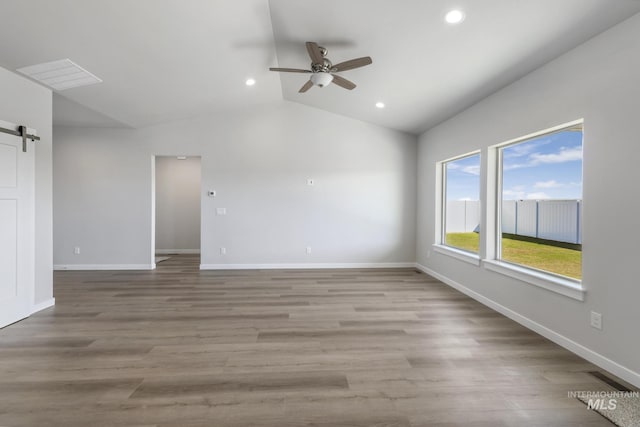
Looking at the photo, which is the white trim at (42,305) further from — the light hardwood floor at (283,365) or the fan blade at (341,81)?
the fan blade at (341,81)

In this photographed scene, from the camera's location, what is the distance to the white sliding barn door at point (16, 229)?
9.92 ft

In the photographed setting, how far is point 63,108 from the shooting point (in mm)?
4652

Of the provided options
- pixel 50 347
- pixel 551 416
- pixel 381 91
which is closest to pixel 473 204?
pixel 381 91

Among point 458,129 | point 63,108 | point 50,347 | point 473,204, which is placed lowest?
point 50,347

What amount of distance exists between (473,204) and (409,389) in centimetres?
317

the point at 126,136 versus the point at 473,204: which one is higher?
the point at 126,136

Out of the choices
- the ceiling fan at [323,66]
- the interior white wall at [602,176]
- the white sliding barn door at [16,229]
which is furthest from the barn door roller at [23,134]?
the interior white wall at [602,176]

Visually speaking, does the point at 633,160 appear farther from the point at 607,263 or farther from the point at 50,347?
the point at 50,347

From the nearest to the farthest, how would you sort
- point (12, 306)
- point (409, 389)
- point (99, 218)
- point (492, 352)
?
point (409, 389) < point (492, 352) < point (12, 306) < point (99, 218)

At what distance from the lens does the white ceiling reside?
241cm

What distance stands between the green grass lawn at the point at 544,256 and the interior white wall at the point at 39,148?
5.56m

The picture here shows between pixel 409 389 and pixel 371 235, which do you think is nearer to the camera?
pixel 409 389

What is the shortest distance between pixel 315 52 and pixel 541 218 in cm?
293

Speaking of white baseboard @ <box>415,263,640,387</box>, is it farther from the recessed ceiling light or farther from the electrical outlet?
the recessed ceiling light
